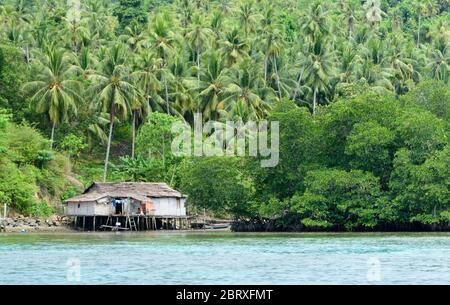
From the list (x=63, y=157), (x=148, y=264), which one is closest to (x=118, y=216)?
(x=63, y=157)

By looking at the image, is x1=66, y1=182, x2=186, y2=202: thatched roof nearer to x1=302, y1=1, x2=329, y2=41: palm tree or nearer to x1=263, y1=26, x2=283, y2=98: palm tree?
x1=263, y1=26, x2=283, y2=98: palm tree

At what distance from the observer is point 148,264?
4056 centimetres

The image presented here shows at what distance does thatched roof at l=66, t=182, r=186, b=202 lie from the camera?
6956cm

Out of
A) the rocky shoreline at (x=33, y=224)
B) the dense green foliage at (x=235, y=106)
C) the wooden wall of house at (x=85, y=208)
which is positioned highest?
the dense green foliage at (x=235, y=106)

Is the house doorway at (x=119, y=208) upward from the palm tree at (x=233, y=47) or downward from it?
downward

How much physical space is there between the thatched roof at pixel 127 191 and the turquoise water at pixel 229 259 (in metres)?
9.20

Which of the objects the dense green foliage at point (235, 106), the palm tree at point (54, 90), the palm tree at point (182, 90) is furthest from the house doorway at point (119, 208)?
the palm tree at point (182, 90)

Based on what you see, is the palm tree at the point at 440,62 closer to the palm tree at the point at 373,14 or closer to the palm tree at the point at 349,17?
the palm tree at the point at 349,17

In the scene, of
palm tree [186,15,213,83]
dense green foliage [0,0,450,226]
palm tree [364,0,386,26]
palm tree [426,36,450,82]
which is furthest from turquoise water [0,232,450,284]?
palm tree [364,0,386,26]

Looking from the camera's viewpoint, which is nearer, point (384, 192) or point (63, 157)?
point (384, 192)

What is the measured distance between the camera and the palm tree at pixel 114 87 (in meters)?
75.5

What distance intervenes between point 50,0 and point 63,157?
46.7 meters

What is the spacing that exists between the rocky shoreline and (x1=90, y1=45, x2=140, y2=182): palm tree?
6107mm

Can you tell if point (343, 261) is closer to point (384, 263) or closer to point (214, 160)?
point (384, 263)
